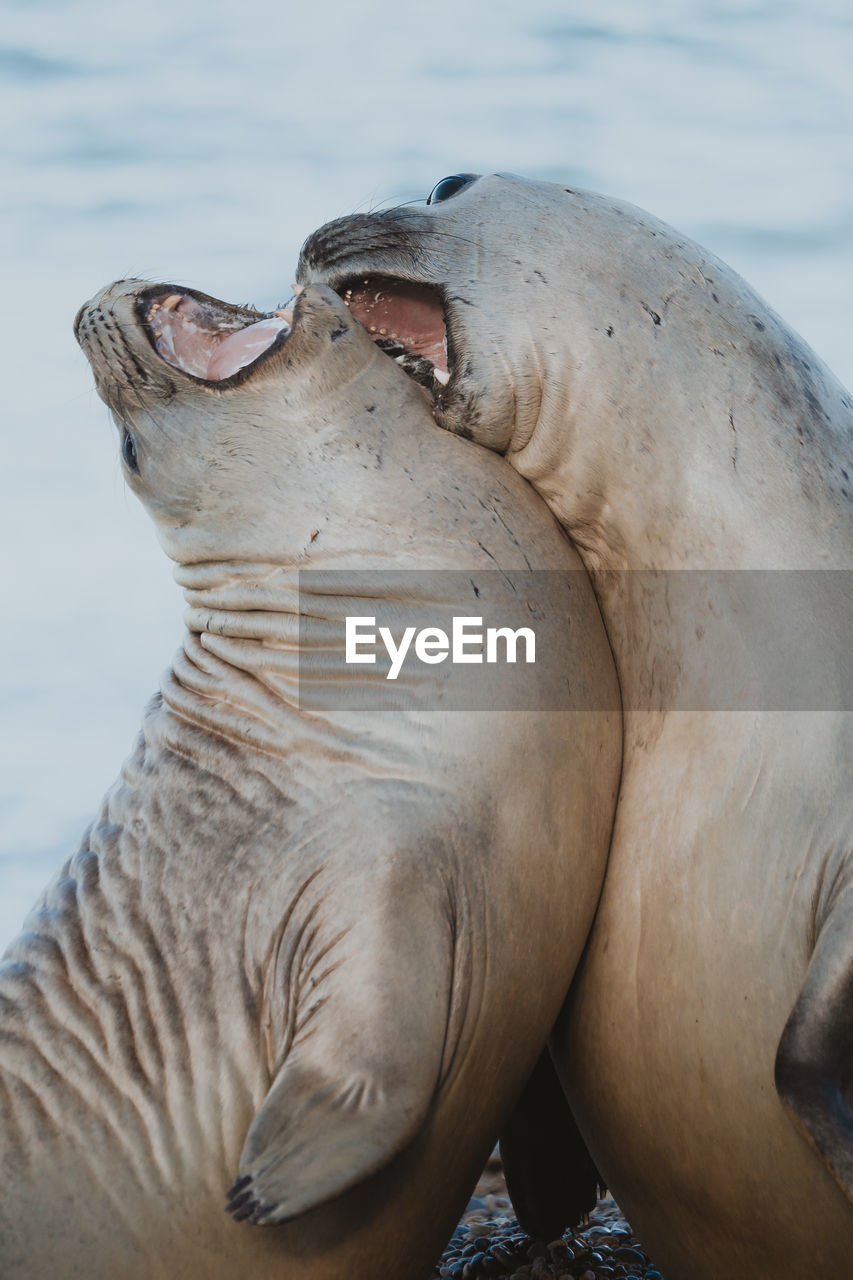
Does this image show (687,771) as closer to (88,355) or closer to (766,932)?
(766,932)

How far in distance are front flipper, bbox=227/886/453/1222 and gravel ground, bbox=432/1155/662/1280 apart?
42.6 inches

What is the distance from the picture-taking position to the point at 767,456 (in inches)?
117

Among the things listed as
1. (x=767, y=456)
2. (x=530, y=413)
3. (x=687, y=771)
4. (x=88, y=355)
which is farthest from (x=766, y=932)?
(x=88, y=355)

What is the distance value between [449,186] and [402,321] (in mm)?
333

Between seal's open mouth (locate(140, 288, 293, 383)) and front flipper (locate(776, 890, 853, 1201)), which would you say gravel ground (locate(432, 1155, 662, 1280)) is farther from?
seal's open mouth (locate(140, 288, 293, 383))

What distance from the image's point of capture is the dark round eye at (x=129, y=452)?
331 cm

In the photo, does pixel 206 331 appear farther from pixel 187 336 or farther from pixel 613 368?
pixel 613 368

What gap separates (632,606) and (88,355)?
4.25 feet

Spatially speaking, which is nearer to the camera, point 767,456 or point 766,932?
point 766,932

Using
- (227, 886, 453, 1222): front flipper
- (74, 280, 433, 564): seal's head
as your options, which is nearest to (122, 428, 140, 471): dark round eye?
(74, 280, 433, 564): seal's head

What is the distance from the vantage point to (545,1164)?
3.74m

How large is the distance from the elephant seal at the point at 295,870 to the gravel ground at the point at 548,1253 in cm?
77

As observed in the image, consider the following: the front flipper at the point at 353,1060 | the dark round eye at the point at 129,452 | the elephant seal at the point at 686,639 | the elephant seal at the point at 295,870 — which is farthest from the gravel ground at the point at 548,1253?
the dark round eye at the point at 129,452

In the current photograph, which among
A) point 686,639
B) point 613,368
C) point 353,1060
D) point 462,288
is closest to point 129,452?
point 462,288
